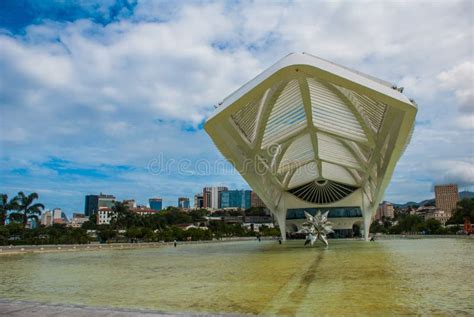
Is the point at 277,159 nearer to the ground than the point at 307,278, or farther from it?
farther from it

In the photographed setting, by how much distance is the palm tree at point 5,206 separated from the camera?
44.8 meters

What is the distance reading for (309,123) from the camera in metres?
31.6

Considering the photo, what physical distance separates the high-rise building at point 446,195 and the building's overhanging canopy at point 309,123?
134 meters

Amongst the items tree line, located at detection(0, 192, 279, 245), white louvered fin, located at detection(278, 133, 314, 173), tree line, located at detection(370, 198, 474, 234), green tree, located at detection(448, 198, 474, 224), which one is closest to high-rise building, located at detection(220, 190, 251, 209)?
tree line, located at detection(0, 192, 279, 245)

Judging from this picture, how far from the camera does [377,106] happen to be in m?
25.4

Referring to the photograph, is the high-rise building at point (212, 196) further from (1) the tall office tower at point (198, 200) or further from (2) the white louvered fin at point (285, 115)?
(2) the white louvered fin at point (285, 115)

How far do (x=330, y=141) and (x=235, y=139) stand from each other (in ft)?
40.4

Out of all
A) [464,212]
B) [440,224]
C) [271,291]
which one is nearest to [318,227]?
[271,291]

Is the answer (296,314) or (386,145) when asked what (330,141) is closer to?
(386,145)

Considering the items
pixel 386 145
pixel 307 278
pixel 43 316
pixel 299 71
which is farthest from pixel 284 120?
pixel 43 316

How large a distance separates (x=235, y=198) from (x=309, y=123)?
506ft

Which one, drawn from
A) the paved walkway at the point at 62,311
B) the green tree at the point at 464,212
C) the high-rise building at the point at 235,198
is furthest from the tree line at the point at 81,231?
the high-rise building at the point at 235,198

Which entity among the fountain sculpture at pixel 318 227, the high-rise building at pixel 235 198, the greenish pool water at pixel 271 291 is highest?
the high-rise building at pixel 235 198

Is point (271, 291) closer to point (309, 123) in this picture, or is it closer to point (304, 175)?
point (309, 123)
